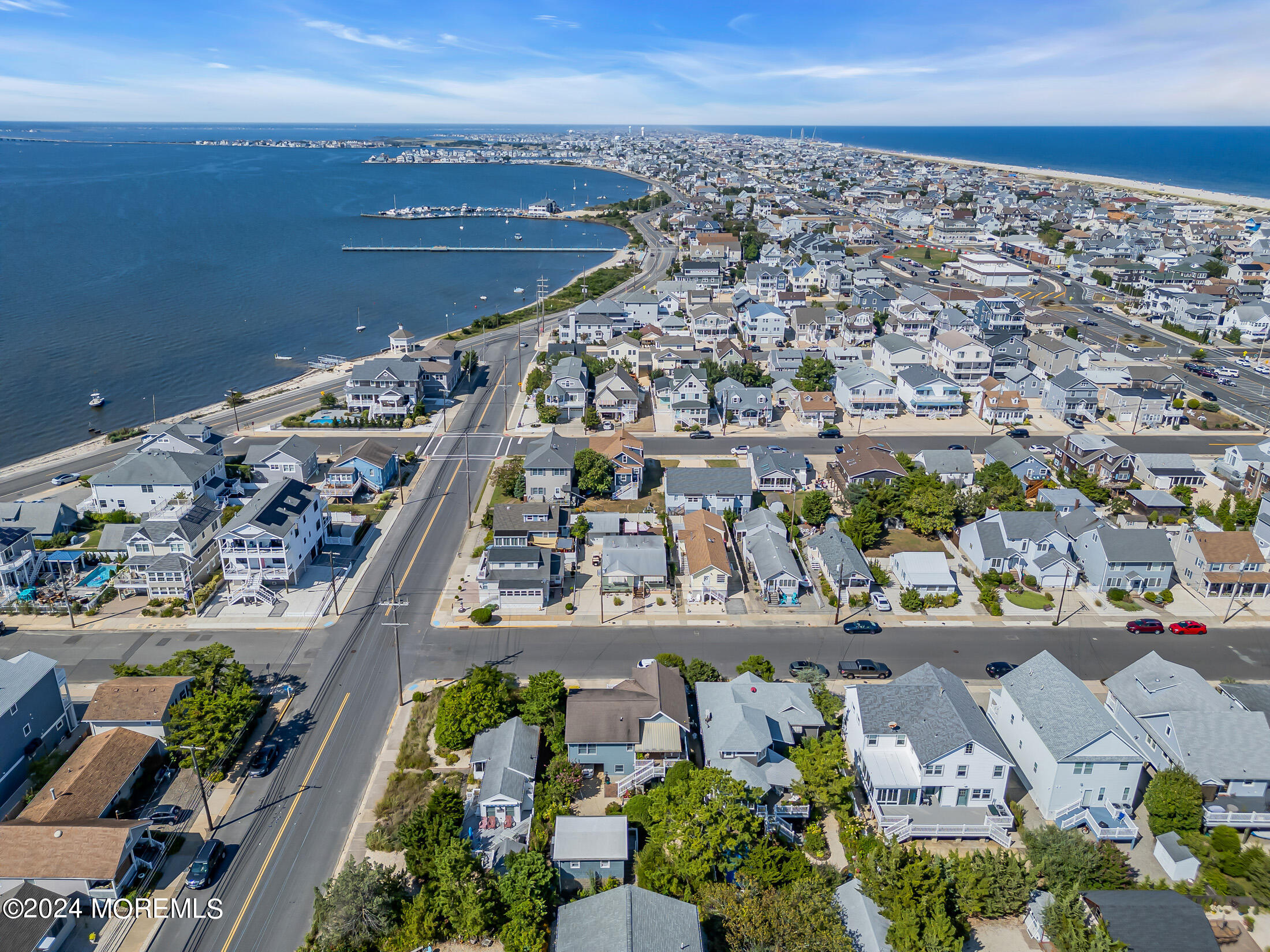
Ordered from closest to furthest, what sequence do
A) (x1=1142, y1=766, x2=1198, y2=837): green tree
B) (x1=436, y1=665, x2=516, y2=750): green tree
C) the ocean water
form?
1. (x1=1142, y1=766, x2=1198, y2=837): green tree
2. (x1=436, y1=665, x2=516, y2=750): green tree
3. the ocean water

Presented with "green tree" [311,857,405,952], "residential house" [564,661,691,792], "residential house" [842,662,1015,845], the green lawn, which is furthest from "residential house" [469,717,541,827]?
the green lawn

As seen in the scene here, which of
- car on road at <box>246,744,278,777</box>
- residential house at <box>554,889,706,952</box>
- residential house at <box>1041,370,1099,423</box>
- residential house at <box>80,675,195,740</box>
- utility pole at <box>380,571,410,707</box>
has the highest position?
residential house at <box>1041,370,1099,423</box>

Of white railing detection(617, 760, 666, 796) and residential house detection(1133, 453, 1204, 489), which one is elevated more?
residential house detection(1133, 453, 1204, 489)

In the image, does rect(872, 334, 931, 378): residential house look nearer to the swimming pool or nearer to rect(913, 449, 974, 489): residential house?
rect(913, 449, 974, 489): residential house

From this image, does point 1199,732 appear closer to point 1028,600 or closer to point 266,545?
point 1028,600

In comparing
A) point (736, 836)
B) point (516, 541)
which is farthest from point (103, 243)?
point (736, 836)

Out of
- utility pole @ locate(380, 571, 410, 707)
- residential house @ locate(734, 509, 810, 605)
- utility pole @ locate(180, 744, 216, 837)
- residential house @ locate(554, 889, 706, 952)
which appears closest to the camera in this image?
residential house @ locate(554, 889, 706, 952)

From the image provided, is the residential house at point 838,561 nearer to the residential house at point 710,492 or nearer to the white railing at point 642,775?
the residential house at point 710,492
